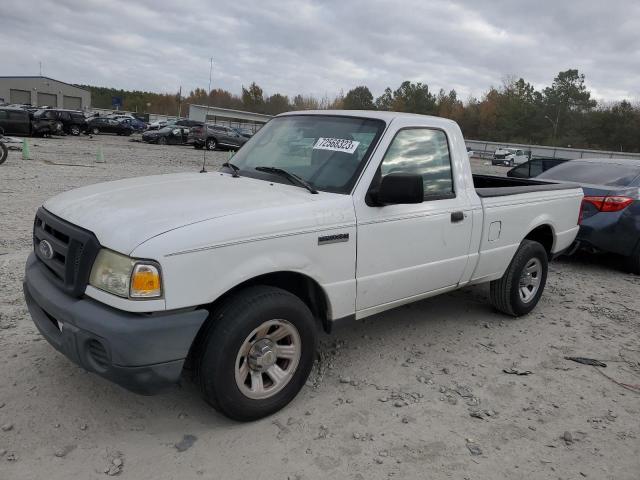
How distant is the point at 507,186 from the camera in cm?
592

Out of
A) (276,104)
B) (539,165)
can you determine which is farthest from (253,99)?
(539,165)

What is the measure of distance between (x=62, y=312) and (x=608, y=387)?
12.6 ft

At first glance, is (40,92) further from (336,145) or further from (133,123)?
(336,145)

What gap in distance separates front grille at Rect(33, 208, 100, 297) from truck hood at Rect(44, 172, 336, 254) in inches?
2.0

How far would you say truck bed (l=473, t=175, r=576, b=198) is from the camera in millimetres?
4543

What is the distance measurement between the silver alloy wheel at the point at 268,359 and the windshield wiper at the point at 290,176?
0.94 meters

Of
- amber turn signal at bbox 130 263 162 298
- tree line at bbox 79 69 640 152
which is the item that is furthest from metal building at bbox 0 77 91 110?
amber turn signal at bbox 130 263 162 298

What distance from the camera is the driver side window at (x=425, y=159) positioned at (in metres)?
3.76

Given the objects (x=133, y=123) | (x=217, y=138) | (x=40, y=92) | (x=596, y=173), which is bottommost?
(x=596, y=173)

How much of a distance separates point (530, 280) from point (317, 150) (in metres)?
2.89

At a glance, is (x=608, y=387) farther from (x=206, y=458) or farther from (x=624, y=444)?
(x=206, y=458)

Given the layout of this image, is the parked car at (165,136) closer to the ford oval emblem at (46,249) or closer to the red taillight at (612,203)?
the red taillight at (612,203)

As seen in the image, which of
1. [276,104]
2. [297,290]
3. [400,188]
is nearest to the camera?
[400,188]

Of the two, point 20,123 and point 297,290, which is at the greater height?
point 20,123
